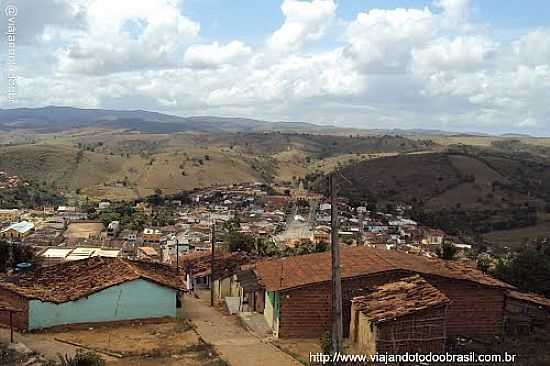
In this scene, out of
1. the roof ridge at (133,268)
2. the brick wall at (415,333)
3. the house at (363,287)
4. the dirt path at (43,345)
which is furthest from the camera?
the roof ridge at (133,268)

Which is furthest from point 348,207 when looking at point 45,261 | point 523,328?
point 523,328

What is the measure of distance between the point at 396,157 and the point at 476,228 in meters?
37.1

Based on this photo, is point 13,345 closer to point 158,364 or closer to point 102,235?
point 158,364

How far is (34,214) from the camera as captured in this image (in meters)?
70.4

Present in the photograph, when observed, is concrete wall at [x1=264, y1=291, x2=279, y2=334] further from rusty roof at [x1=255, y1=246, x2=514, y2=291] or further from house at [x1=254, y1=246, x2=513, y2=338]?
rusty roof at [x1=255, y1=246, x2=514, y2=291]

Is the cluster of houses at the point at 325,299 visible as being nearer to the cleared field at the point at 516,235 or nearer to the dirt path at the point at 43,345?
the dirt path at the point at 43,345

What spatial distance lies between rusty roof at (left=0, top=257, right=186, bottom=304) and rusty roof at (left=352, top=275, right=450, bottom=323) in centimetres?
809

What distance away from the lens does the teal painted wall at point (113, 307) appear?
69.1 ft

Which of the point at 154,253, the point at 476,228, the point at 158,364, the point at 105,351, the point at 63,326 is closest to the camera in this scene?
the point at 158,364

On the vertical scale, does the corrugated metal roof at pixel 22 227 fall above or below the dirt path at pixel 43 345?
below

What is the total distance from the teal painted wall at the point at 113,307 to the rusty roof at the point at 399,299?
790cm

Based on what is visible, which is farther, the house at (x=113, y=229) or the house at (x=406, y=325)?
the house at (x=113, y=229)

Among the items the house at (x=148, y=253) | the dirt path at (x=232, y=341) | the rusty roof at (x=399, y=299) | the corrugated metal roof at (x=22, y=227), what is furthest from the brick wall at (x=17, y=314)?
the corrugated metal roof at (x=22, y=227)

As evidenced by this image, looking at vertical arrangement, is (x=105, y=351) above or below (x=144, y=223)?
above
